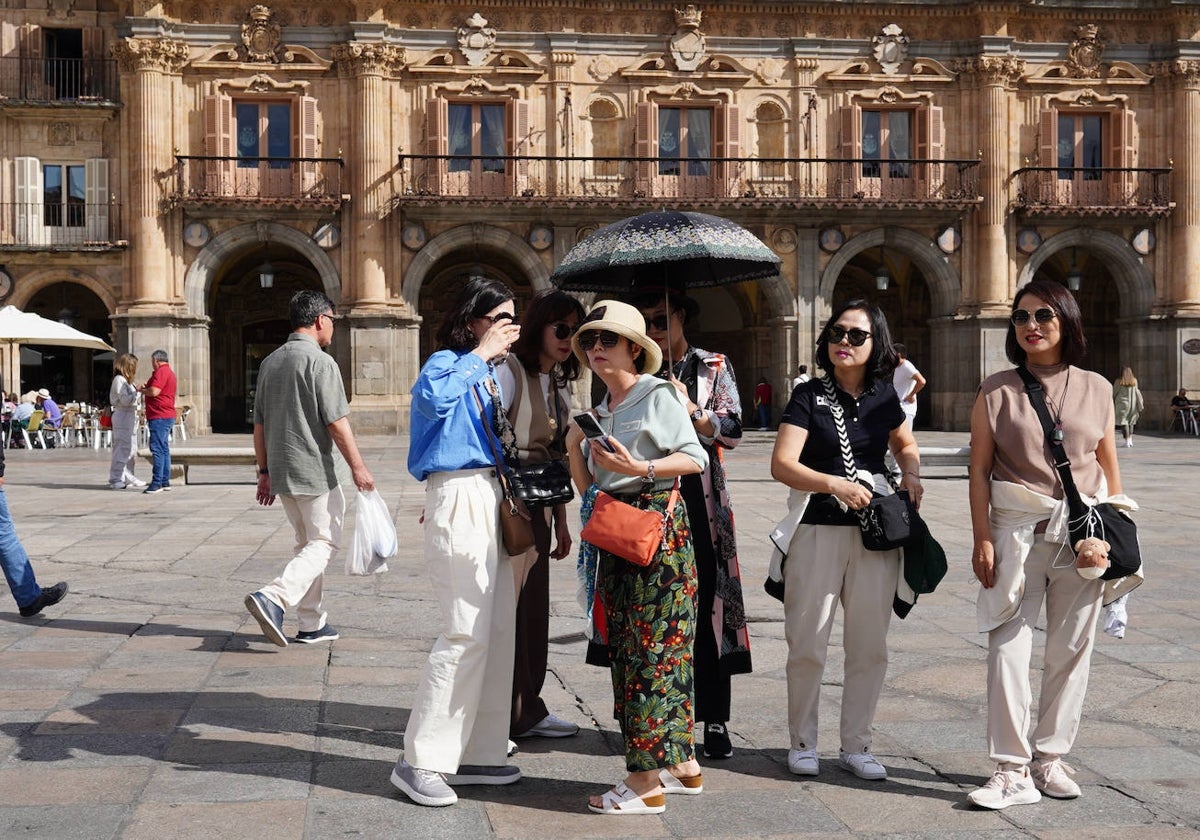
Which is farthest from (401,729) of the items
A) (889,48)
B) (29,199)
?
(889,48)

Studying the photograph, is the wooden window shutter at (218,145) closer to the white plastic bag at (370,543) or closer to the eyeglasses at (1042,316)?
the white plastic bag at (370,543)

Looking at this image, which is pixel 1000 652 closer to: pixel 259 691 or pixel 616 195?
pixel 259 691

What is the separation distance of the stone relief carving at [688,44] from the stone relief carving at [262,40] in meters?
8.22

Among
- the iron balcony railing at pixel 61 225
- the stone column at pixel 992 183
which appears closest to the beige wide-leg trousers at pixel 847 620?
the stone column at pixel 992 183

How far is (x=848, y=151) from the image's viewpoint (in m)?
29.3

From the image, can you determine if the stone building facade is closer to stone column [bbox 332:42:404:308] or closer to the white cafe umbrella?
stone column [bbox 332:42:404:308]

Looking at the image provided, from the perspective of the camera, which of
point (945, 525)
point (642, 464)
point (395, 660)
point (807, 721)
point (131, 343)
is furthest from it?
point (131, 343)

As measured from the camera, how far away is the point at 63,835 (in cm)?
390

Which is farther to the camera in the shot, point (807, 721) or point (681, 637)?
point (807, 721)

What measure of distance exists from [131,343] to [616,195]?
10.6 meters

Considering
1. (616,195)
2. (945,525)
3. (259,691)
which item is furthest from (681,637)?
(616,195)

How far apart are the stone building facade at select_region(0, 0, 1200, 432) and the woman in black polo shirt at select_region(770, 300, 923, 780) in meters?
24.0

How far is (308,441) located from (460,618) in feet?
8.62

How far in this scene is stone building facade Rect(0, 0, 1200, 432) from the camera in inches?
1110
